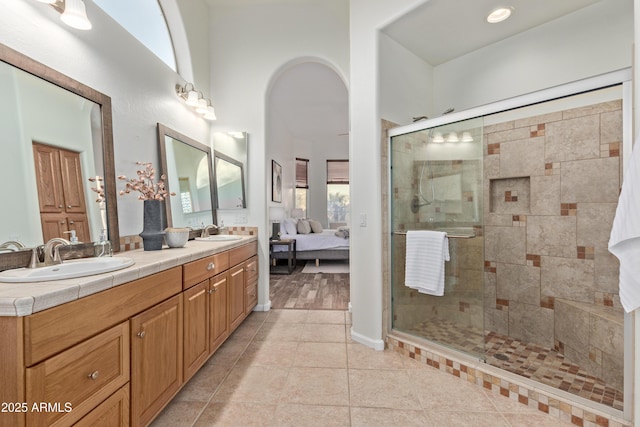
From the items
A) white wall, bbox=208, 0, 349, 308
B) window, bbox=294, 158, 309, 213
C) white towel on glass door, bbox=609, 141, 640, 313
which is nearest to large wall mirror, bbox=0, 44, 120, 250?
white wall, bbox=208, 0, 349, 308

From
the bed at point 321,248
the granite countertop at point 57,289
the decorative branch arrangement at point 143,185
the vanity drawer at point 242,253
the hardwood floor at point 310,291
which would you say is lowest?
the hardwood floor at point 310,291

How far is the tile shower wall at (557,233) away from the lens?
2.11 m

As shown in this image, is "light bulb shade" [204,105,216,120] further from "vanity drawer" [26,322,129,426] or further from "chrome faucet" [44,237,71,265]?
"vanity drawer" [26,322,129,426]

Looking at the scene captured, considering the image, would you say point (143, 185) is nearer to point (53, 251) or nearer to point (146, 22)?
point (53, 251)

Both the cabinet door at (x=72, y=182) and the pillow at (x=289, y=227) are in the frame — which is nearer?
the cabinet door at (x=72, y=182)

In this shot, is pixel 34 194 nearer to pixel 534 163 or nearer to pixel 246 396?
pixel 246 396

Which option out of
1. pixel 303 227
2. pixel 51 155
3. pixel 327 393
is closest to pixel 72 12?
pixel 51 155

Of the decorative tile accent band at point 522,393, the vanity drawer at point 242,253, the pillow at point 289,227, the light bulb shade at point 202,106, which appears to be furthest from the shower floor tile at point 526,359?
the pillow at point 289,227

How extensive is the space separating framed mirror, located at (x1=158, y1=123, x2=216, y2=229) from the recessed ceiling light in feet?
9.02

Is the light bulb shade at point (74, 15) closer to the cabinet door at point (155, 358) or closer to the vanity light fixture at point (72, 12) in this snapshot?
the vanity light fixture at point (72, 12)

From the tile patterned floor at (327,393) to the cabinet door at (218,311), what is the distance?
0.55 feet

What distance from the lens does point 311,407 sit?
1.66m

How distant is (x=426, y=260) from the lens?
2.24 m

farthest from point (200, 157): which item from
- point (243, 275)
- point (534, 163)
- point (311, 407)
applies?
point (534, 163)
